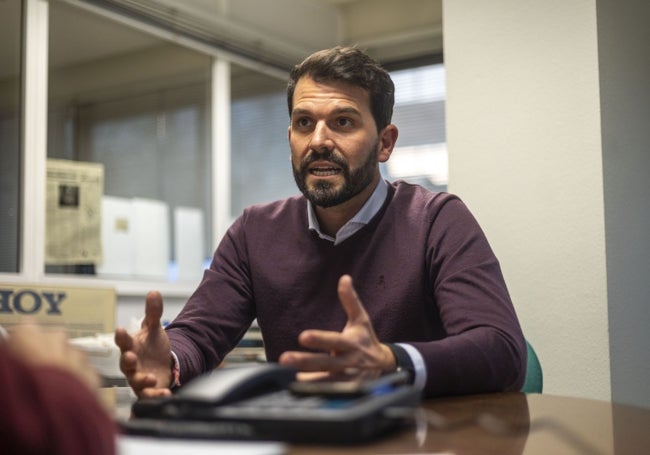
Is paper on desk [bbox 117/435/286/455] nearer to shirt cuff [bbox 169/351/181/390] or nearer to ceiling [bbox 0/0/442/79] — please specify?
shirt cuff [bbox 169/351/181/390]

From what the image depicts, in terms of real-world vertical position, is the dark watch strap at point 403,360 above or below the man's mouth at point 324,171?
below

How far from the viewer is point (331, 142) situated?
1697 millimetres

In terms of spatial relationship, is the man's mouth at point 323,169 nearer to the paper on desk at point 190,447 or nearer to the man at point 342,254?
the man at point 342,254

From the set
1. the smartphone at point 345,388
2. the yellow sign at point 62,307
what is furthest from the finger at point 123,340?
the yellow sign at point 62,307

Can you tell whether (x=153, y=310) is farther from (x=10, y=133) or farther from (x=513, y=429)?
(x=10, y=133)

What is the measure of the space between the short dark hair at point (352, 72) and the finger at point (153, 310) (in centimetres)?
69

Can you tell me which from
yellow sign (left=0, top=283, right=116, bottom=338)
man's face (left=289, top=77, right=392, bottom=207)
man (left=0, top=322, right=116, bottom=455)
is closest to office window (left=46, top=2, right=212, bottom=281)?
yellow sign (left=0, top=283, right=116, bottom=338)

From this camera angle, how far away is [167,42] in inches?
159

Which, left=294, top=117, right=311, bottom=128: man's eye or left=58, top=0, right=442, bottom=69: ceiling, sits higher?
left=58, top=0, right=442, bottom=69: ceiling

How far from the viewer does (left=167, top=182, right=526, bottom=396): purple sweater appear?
1.42 meters

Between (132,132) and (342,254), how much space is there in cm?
260

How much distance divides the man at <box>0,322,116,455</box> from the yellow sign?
8.92ft

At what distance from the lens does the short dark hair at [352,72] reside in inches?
67.2

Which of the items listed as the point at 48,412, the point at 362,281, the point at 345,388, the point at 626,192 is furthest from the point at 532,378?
the point at 48,412
